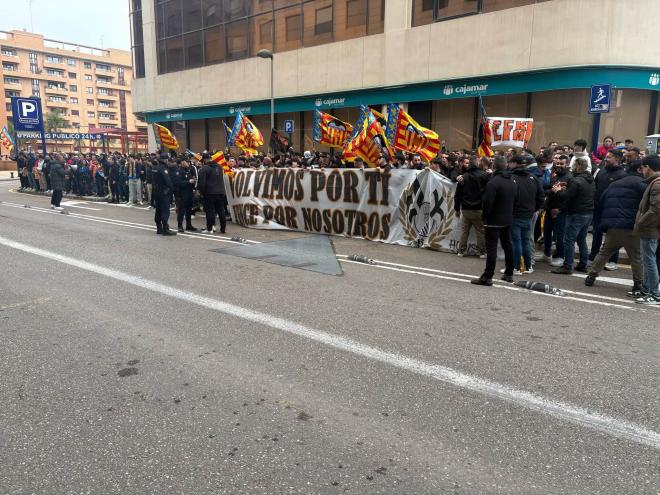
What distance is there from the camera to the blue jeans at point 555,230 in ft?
28.2

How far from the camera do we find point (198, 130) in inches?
1169

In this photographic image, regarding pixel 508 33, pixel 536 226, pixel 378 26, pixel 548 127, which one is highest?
pixel 378 26

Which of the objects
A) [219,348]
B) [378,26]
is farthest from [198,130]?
[219,348]

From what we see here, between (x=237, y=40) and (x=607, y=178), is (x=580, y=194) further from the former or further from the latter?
(x=237, y=40)

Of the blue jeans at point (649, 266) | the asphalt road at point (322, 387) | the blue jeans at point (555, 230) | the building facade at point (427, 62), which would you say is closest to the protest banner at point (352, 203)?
the blue jeans at point (555, 230)

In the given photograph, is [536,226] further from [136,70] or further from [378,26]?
[136,70]

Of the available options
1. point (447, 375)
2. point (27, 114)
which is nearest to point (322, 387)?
point (447, 375)

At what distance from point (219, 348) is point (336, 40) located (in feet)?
65.1

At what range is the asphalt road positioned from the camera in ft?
9.35

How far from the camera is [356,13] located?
20938 millimetres

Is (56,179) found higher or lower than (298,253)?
higher

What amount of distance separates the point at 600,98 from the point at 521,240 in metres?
5.77

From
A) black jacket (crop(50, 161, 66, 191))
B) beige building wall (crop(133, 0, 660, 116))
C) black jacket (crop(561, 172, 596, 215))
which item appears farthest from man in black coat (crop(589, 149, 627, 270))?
black jacket (crop(50, 161, 66, 191))

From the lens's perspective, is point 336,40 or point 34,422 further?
point 336,40
